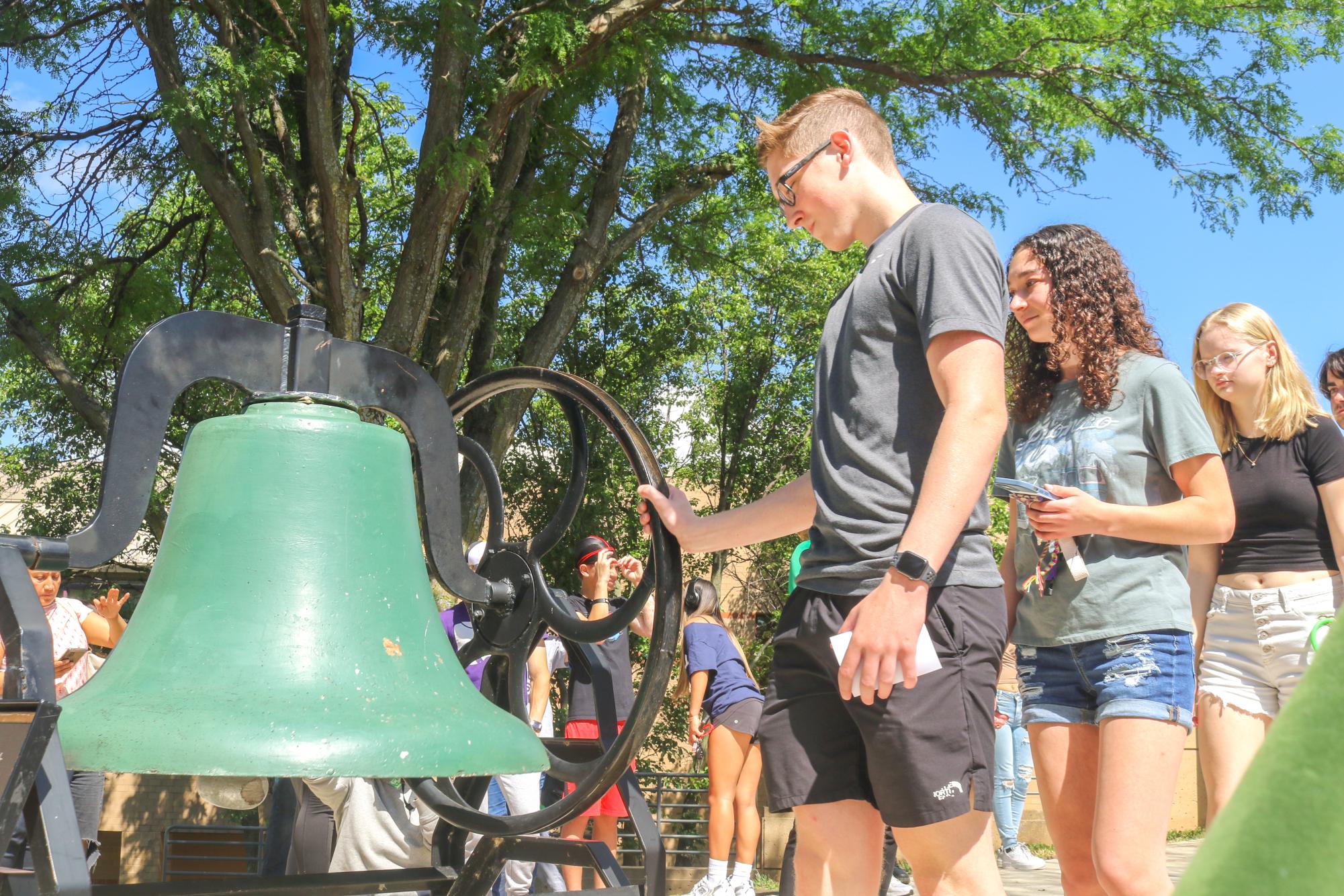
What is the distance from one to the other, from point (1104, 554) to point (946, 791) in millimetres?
973

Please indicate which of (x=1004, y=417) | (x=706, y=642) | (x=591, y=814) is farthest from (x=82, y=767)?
(x=706, y=642)

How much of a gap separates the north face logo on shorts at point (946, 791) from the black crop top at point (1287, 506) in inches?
72.0

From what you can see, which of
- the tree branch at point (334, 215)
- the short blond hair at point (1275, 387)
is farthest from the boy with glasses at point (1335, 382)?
the tree branch at point (334, 215)

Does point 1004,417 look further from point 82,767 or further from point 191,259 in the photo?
point 191,259

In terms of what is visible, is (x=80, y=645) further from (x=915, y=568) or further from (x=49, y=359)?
(x=915, y=568)

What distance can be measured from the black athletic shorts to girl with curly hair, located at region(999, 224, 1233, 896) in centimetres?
57

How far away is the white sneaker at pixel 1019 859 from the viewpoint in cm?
733

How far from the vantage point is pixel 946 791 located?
1702mm

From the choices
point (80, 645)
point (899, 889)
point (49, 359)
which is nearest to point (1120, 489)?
point (899, 889)

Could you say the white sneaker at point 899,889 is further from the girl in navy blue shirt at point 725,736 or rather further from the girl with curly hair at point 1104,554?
the girl with curly hair at point 1104,554

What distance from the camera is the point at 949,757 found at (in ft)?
5.64

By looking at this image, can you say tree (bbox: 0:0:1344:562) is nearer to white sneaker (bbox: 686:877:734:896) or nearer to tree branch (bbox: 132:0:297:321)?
tree branch (bbox: 132:0:297:321)

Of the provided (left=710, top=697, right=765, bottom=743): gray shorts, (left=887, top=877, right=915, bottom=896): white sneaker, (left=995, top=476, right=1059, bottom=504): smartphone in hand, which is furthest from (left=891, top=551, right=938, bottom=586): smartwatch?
(left=710, top=697, right=765, bottom=743): gray shorts

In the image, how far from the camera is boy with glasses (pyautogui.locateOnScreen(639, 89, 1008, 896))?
171 centimetres
